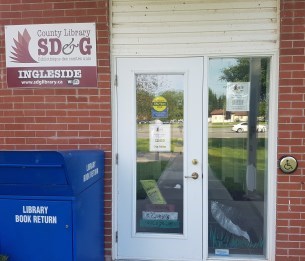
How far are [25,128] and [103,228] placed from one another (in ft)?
4.49

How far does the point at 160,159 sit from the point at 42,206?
1403 millimetres

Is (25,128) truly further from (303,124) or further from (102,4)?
(303,124)

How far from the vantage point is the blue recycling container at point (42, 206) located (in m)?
2.71

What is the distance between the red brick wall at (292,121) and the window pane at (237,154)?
20 centimetres

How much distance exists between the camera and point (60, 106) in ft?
12.2

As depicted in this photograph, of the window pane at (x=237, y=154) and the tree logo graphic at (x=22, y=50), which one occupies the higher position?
the tree logo graphic at (x=22, y=50)

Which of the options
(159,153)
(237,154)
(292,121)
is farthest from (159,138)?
(292,121)

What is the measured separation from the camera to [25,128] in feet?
12.4

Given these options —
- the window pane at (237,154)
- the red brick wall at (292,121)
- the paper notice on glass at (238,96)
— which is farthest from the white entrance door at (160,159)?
the red brick wall at (292,121)

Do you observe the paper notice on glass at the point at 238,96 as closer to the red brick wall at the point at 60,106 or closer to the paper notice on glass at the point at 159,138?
the paper notice on glass at the point at 159,138

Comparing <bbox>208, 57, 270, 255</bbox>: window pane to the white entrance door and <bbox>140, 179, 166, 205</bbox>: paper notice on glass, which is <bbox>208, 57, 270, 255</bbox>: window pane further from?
<bbox>140, 179, 166, 205</bbox>: paper notice on glass

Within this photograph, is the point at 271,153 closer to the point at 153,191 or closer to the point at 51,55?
the point at 153,191

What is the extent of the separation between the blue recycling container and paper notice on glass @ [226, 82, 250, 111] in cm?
167

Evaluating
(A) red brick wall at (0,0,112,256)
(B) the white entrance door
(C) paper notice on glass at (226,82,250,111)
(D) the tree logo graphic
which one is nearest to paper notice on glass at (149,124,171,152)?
(B) the white entrance door
